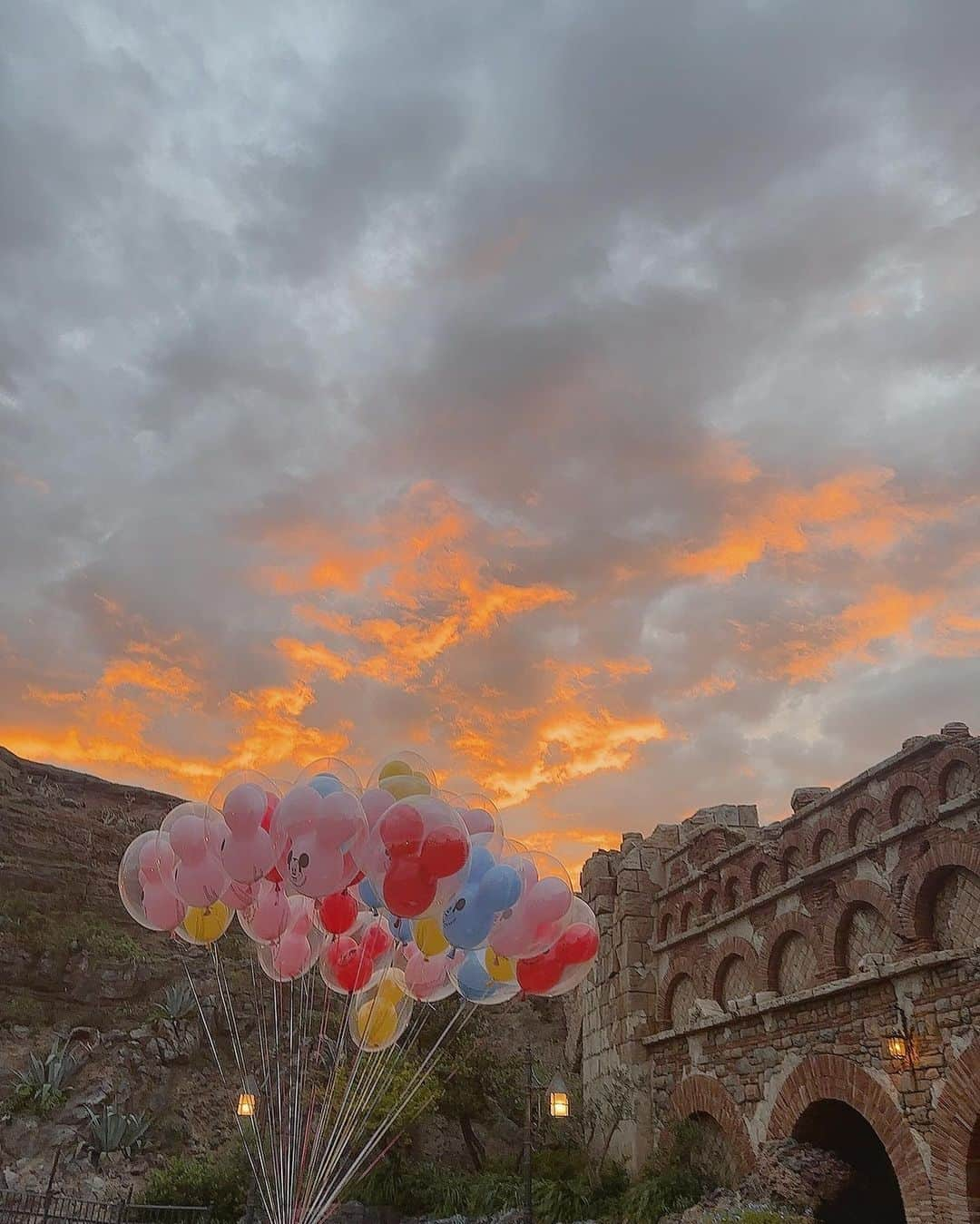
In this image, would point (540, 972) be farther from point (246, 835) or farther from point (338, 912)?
point (246, 835)

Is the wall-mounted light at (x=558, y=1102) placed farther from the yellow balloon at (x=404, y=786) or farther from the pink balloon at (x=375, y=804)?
the pink balloon at (x=375, y=804)

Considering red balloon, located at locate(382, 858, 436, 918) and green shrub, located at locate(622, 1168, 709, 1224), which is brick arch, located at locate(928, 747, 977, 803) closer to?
red balloon, located at locate(382, 858, 436, 918)

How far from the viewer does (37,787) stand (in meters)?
25.1

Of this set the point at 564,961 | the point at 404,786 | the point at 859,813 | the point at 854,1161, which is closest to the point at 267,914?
the point at 404,786

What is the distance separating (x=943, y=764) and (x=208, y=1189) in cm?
1275

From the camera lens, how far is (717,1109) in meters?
11.0

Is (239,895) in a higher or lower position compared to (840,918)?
lower

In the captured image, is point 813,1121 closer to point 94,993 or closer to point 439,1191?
point 439,1191

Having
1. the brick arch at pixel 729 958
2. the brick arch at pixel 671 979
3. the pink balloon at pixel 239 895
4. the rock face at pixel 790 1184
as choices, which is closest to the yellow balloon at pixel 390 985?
the pink balloon at pixel 239 895

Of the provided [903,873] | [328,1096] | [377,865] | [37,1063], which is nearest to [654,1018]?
[903,873]

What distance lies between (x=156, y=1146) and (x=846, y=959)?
43.1ft

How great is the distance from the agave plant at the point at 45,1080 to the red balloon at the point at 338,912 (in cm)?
1233

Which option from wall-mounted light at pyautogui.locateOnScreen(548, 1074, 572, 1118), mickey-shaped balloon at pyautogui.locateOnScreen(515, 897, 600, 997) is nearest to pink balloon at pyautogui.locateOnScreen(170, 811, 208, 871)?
mickey-shaped balloon at pyautogui.locateOnScreen(515, 897, 600, 997)

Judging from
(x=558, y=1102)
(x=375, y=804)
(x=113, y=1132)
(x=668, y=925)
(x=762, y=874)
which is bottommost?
(x=113, y=1132)
